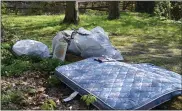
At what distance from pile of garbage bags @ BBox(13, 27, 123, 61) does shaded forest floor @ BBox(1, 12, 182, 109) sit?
174 mm

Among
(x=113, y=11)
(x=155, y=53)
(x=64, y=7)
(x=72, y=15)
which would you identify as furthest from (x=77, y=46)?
(x=64, y=7)

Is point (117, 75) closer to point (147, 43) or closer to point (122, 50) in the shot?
point (122, 50)

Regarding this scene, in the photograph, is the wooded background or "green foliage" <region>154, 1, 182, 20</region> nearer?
the wooded background

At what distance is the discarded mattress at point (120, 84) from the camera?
3.85 meters

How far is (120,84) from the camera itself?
421 cm

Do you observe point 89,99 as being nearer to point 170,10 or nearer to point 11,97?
point 11,97

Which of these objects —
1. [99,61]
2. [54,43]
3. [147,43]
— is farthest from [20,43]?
[147,43]

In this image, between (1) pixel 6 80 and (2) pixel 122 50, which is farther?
(2) pixel 122 50

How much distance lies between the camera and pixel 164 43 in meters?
8.70

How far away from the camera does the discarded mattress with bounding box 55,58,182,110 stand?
385 centimetres

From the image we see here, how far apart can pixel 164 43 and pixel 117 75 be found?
451 centimetres

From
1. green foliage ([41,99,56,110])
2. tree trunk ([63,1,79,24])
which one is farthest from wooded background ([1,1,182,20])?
green foliage ([41,99,56,110])

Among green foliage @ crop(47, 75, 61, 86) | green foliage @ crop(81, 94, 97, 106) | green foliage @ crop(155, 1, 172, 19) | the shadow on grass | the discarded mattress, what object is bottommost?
green foliage @ crop(155, 1, 172, 19)

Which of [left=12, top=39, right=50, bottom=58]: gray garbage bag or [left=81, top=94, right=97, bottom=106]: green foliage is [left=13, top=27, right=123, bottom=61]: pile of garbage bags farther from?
[left=81, top=94, right=97, bottom=106]: green foliage
